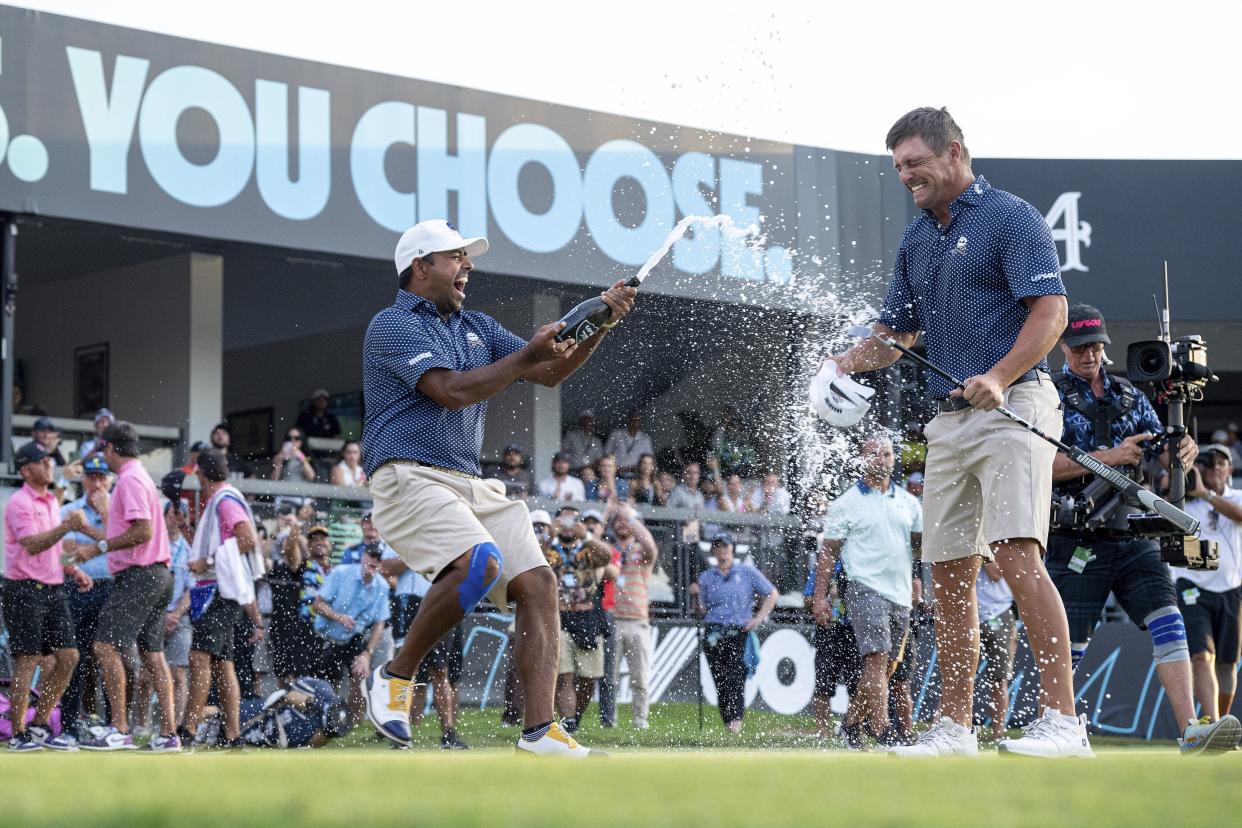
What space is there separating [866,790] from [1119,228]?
20647 mm

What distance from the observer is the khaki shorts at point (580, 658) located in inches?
499

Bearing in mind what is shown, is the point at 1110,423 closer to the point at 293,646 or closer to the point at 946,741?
the point at 946,741

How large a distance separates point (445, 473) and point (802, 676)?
10.1 metres

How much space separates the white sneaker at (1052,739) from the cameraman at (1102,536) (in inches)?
86.8

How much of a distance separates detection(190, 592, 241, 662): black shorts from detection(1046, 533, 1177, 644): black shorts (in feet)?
18.0

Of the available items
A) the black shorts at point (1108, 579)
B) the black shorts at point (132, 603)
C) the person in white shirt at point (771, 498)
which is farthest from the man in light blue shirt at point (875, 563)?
the person in white shirt at point (771, 498)

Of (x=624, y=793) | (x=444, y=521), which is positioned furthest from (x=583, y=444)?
(x=624, y=793)

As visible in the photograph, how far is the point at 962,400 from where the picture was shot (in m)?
5.83

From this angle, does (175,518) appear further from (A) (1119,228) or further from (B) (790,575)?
(A) (1119,228)

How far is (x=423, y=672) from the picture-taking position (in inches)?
484

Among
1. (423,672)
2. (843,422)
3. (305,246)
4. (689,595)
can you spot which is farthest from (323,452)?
(843,422)

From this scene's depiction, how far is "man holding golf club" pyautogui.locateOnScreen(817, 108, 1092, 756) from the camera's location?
555 cm

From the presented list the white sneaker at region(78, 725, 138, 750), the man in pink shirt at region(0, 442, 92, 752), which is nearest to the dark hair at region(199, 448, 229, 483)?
the man in pink shirt at region(0, 442, 92, 752)

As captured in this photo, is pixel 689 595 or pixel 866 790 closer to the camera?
pixel 866 790
